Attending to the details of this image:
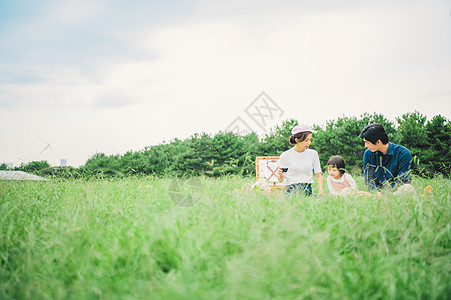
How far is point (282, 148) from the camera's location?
47.3 ft

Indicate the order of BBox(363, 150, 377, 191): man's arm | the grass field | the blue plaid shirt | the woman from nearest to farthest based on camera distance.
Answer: the grass field < the blue plaid shirt < BBox(363, 150, 377, 191): man's arm < the woman

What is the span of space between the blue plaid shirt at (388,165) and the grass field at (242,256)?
53.4 inches

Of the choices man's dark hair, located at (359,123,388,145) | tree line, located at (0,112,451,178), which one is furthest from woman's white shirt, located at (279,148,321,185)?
tree line, located at (0,112,451,178)

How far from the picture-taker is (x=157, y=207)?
10.5 ft

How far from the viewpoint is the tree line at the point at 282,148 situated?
13.6 meters

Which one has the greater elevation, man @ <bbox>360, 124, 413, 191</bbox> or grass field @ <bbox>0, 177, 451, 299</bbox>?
man @ <bbox>360, 124, 413, 191</bbox>

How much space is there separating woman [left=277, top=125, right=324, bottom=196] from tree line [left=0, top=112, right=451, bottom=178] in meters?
8.67

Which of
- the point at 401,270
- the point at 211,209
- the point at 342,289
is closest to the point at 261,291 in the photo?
the point at 342,289

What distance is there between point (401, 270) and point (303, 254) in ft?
2.01

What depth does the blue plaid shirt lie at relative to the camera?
13.1ft

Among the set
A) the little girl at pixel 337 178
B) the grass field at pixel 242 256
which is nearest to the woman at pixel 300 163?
the little girl at pixel 337 178

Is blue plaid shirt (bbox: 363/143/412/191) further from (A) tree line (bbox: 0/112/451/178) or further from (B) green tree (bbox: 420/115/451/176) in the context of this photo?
(B) green tree (bbox: 420/115/451/176)

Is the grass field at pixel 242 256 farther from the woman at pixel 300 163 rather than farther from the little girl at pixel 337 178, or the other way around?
the little girl at pixel 337 178

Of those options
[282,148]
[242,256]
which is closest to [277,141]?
[282,148]
